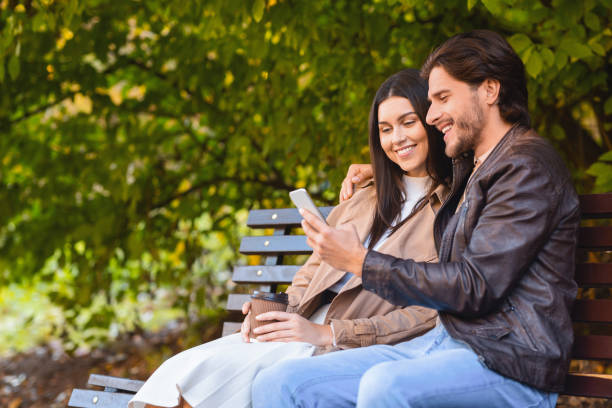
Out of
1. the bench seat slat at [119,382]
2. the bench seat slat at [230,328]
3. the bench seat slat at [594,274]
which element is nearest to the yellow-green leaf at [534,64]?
the bench seat slat at [594,274]

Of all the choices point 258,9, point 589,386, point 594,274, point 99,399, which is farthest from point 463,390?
point 258,9

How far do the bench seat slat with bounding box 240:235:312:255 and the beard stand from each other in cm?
126

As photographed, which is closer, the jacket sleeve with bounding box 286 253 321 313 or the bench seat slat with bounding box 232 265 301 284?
the jacket sleeve with bounding box 286 253 321 313

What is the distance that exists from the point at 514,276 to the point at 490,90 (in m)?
0.64

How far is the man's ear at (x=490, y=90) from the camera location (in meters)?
2.32

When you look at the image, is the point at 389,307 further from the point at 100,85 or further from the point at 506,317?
the point at 100,85

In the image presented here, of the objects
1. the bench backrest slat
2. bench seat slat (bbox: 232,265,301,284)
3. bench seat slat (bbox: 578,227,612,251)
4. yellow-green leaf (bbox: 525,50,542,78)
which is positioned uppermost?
yellow-green leaf (bbox: 525,50,542,78)

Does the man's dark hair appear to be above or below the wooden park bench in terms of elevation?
above

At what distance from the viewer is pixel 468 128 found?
2.36 metres

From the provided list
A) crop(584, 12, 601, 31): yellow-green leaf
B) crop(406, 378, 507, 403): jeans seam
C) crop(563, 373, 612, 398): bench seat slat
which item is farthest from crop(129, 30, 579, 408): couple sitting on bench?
crop(584, 12, 601, 31): yellow-green leaf

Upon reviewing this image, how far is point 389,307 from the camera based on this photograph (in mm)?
2803

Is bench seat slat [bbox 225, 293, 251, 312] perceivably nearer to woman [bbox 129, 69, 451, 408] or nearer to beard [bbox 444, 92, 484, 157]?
woman [bbox 129, 69, 451, 408]

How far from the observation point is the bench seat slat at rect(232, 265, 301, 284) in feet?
11.6

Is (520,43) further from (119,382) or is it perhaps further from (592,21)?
(119,382)
